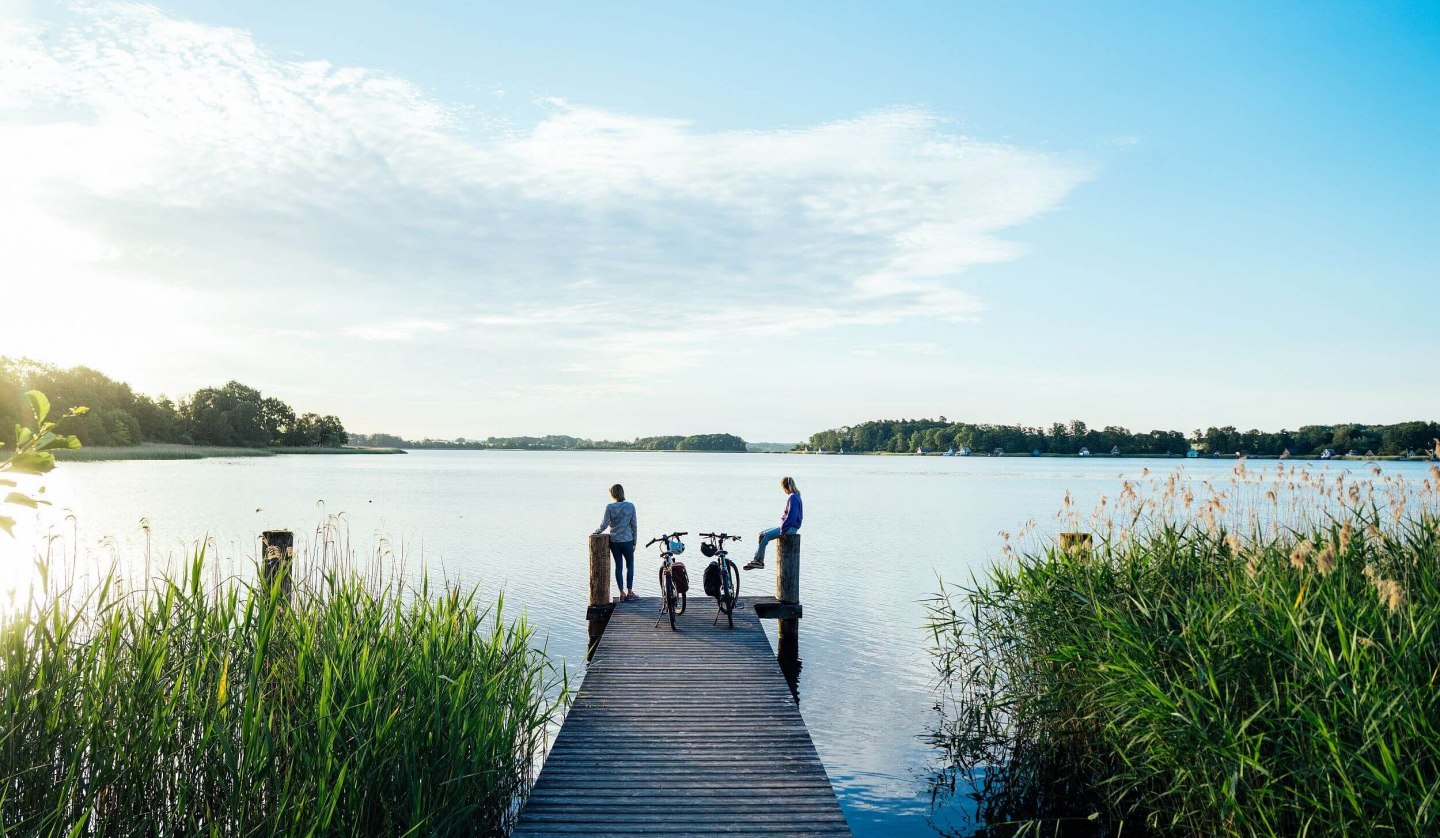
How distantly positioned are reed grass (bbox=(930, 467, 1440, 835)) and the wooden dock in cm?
193

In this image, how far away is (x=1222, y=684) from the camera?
19.6 feet

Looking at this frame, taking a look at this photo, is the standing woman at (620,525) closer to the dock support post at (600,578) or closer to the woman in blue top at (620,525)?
the woman in blue top at (620,525)

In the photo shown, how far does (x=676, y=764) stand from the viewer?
709 cm

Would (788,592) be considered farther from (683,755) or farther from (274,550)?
(274,550)

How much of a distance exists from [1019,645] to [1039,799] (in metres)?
1.51

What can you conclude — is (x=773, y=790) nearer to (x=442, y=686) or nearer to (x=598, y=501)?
(x=442, y=686)

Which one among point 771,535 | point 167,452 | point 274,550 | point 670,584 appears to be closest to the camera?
point 274,550

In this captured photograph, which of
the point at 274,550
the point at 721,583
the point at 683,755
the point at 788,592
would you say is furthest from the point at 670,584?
the point at 274,550

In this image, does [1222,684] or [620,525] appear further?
[620,525]

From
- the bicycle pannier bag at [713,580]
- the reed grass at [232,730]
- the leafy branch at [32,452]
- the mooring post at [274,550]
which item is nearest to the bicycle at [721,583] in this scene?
the bicycle pannier bag at [713,580]

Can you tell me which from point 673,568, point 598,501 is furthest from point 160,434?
point 673,568

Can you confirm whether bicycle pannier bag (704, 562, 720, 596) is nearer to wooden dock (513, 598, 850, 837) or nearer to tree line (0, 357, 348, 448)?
wooden dock (513, 598, 850, 837)

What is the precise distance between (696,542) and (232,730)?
1081 inches

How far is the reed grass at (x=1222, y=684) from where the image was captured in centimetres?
491
